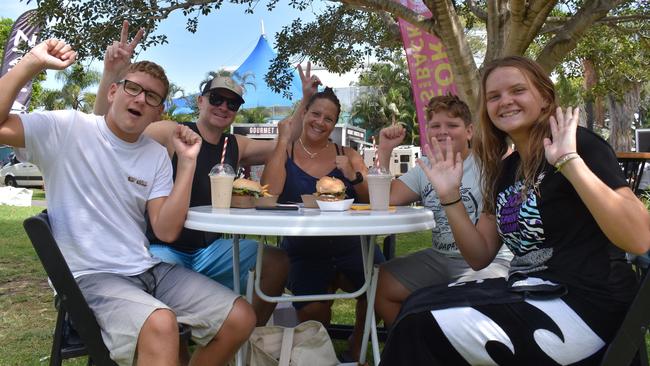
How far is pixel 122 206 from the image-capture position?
222cm

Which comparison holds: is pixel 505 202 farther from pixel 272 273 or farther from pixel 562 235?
pixel 272 273

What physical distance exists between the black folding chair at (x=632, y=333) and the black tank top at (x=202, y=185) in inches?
79.7

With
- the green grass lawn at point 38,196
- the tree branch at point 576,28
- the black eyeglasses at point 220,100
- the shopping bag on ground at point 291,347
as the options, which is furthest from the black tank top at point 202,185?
the green grass lawn at point 38,196

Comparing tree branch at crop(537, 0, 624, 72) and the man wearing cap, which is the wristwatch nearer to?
the man wearing cap

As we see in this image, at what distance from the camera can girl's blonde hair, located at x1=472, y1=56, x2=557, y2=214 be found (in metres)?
1.89

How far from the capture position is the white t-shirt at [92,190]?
211 centimetres

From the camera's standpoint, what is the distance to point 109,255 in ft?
6.98

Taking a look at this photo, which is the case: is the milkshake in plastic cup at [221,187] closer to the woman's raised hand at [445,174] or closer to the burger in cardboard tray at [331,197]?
the burger in cardboard tray at [331,197]

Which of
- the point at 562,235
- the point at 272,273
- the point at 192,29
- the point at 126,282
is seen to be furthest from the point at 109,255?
the point at 192,29

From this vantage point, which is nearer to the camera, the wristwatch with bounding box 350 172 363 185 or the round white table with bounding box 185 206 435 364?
the round white table with bounding box 185 206 435 364

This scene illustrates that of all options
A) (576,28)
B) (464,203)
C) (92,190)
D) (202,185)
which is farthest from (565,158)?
(576,28)

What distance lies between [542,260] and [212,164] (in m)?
1.90

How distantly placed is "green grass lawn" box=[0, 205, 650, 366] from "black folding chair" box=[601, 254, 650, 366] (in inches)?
82.9

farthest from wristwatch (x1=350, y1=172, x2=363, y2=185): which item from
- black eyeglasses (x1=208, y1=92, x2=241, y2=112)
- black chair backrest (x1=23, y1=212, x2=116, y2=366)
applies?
black chair backrest (x1=23, y1=212, x2=116, y2=366)
